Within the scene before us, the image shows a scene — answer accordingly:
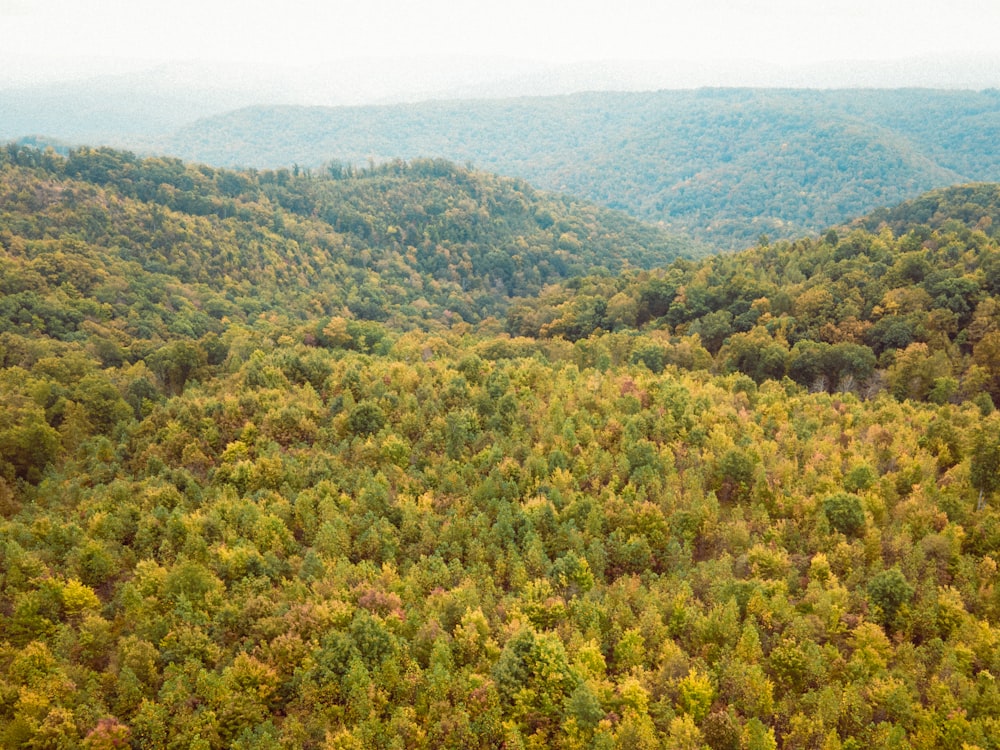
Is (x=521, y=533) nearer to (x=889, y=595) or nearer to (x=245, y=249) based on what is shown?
(x=889, y=595)

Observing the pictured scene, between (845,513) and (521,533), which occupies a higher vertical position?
(845,513)

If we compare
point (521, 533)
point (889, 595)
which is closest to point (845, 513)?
point (889, 595)

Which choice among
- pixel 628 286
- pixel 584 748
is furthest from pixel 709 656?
pixel 628 286

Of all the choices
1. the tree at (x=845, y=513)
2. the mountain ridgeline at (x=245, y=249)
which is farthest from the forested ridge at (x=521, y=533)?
the mountain ridgeline at (x=245, y=249)

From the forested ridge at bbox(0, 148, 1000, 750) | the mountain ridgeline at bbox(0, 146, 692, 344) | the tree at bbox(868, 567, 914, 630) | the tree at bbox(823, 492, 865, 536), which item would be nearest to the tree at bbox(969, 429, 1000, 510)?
the forested ridge at bbox(0, 148, 1000, 750)

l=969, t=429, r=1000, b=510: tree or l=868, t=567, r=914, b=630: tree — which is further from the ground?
l=969, t=429, r=1000, b=510: tree

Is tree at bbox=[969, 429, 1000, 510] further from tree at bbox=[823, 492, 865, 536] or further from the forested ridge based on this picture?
tree at bbox=[823, 492, 865, 536]

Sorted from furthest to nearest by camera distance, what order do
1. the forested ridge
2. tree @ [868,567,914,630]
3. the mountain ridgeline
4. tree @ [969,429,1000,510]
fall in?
the mountain ridgeline
tree @ [969,429,1000,510]
tree @ [868,567,914,630]
the forested ridge

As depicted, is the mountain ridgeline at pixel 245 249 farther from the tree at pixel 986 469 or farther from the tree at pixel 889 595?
the tree at pixel 986 469
